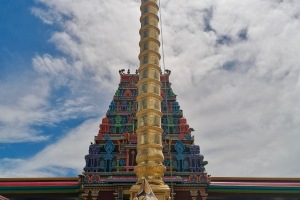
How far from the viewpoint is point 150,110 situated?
872 cm

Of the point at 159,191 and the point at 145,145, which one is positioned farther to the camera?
the point at 145,145

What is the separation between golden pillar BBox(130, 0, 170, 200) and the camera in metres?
7.86

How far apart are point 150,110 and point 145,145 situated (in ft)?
3.63

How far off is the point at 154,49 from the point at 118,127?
575 inches

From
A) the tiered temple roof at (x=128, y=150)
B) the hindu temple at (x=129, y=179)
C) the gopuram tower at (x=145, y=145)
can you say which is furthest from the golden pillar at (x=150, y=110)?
the tiered temple roof at (x=128, y=150)

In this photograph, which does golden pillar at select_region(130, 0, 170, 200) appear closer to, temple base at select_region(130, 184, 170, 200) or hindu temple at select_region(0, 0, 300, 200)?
temple base at select_region(130, 184, 170, 200)

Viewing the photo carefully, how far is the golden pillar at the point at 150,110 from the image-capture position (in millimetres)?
7855

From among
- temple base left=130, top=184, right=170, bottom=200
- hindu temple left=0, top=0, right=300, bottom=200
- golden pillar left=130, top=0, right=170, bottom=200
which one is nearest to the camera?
temple base left=130, top=184, right=170, bottom=200

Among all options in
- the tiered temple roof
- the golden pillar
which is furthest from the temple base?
the tiered temple roof

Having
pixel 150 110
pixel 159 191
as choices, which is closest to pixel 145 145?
pixel 150 110

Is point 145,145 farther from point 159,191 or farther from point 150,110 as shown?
point 159,191

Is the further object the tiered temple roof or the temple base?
A: the tiered temple roof

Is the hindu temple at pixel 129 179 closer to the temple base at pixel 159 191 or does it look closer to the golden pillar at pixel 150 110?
the golden pillar at pixel 150 110

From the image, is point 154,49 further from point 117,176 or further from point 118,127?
point 118,127
